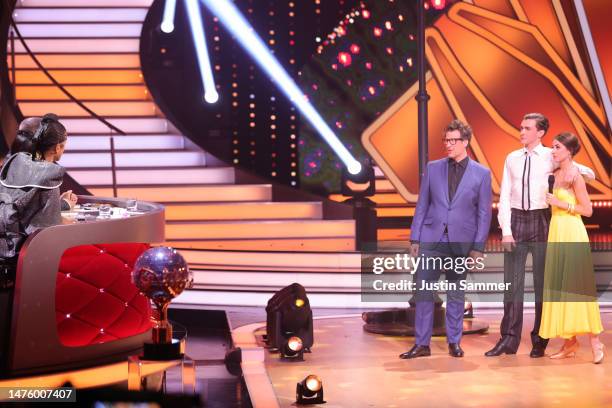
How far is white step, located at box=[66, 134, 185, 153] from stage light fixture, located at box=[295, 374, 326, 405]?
6.78 m

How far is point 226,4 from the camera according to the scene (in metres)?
11.5

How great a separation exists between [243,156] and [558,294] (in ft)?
21.1

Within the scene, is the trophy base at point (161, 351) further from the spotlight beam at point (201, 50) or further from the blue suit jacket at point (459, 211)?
the spotlight beam at point (201, 50)

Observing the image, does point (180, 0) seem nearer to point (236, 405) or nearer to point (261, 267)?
point (261, 267)

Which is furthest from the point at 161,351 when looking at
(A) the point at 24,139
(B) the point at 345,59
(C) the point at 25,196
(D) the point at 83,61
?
(B) the point at 345,59

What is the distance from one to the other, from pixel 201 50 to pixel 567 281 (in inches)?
238

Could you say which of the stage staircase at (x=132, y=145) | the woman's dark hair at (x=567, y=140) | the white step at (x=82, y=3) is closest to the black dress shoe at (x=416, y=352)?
the woman's dark hair at (x=567, y=140)

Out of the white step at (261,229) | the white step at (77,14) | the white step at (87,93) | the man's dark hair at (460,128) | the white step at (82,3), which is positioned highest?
the white step at (82,3)

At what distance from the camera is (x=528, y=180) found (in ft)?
21.8

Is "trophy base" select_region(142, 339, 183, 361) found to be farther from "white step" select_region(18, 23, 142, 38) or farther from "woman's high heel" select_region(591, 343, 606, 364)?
"white step" select_region(18, 23, 142, 38)

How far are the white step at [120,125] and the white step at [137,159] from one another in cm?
53

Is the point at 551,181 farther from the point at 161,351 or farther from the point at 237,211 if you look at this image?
the point at 237,211

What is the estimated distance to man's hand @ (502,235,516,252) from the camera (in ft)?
21.8

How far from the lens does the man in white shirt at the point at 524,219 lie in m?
6.65
